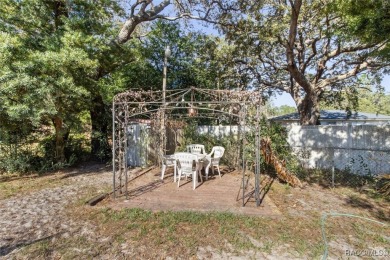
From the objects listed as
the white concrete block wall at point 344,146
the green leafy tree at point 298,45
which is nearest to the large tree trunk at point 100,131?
the green leafy tree at point 298,45

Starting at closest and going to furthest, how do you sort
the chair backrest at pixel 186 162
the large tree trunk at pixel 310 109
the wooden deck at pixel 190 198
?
the wooden deck at pixel 190 198, the chair backrest at pixel 186 162, the large tree trunk at pixel 310 109

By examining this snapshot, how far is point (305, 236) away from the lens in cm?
336

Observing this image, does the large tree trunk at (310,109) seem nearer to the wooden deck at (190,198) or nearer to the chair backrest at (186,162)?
the wooden deck at (190,198)

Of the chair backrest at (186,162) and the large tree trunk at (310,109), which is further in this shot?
the large tree trunk at (310,109)

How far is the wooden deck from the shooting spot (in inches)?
173

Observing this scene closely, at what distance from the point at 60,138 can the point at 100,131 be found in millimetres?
1542

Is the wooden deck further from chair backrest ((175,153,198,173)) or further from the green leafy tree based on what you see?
the green leafy tree

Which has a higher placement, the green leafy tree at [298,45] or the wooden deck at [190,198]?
the green leafy tree at [298,45]

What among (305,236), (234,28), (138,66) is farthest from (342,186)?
(138,66)

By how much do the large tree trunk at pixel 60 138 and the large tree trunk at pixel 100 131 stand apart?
1.14 metres

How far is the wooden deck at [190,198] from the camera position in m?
4.39

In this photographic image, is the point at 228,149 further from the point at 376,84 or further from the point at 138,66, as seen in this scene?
the point at 376,84

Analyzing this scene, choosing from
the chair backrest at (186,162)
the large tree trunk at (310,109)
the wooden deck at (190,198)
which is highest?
the large tree trunk at (310,109)

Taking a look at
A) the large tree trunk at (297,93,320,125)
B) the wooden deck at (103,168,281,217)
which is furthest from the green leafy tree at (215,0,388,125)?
the wooden deck at (103,168,281,217)
